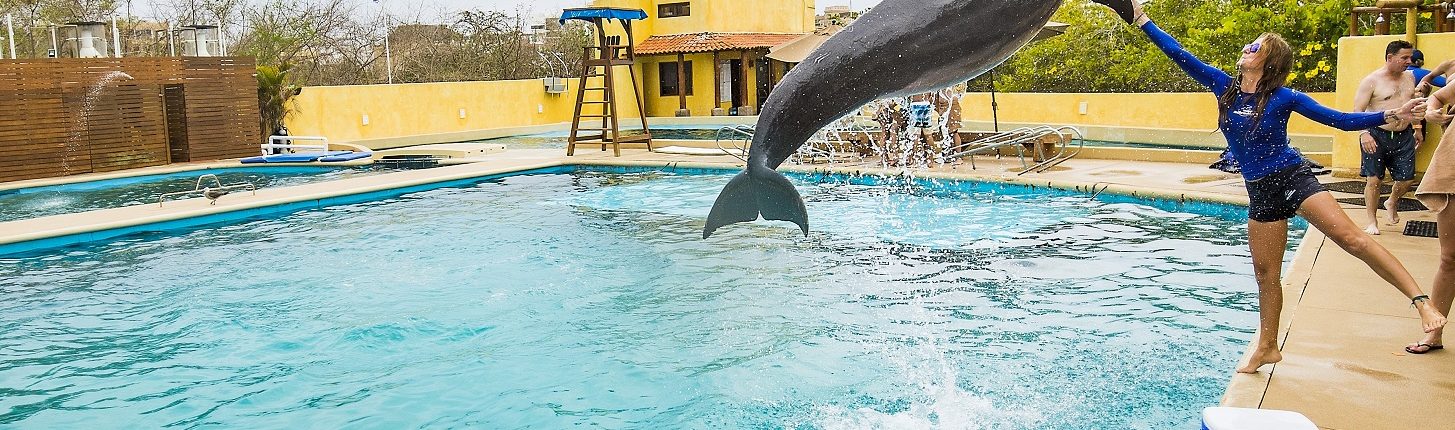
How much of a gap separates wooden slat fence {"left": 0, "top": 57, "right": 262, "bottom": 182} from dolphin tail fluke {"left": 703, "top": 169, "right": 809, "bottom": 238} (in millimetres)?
14559

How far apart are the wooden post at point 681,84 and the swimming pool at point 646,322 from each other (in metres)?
20.5

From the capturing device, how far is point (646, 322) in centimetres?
691

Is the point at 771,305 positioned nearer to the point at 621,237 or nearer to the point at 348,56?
the point at 621,237

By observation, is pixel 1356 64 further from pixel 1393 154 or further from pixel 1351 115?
pixel 1351 115

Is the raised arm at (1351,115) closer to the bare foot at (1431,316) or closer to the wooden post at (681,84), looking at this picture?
the bare foot at (1431,316)

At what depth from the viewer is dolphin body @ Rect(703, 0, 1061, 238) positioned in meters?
4.12

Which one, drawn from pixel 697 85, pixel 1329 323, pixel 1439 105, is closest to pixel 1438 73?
pixel 1439 105

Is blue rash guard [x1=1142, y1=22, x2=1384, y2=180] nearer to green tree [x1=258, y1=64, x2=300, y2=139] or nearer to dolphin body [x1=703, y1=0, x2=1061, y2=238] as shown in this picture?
dolphin body [x1=703, y1=0, x2=1061, y2=238]

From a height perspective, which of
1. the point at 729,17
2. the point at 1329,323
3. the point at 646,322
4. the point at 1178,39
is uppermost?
the point at 729,17

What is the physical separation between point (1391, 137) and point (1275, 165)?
4.23m

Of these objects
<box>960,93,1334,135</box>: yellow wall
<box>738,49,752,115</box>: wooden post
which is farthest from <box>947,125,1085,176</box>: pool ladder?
<box>738,49,752,115</box>: wooden post

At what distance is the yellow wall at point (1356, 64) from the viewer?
1041cm

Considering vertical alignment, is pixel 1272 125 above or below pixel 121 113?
below

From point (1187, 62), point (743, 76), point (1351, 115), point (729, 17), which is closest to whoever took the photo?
point (1351, 115)
